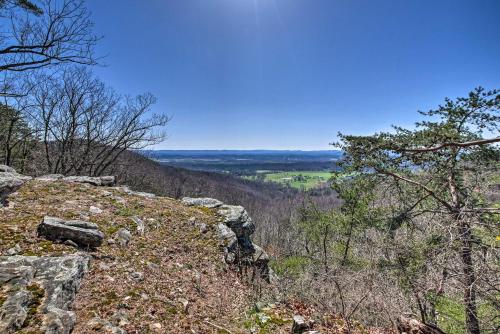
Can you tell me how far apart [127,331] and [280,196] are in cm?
11328

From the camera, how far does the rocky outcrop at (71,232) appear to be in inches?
189

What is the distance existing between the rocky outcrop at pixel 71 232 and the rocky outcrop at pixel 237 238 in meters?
3.35

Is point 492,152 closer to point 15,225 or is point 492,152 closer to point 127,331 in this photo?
point 127,331

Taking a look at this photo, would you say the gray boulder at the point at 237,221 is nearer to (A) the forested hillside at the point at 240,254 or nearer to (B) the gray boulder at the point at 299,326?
(A) the forested hillside at the point at 240,254

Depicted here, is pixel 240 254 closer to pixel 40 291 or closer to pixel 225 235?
pixel 225 235

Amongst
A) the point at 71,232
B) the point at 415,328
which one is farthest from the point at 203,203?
the point at 415,328

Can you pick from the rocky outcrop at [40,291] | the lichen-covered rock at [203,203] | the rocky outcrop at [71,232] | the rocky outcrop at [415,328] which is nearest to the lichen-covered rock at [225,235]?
the lichen-covered rock at [203,203]

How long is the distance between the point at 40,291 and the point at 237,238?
5.76 meters

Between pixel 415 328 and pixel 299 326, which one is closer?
pixel 415 328

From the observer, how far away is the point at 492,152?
6.80 m

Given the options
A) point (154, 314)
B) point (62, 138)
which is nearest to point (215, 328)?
point (154, 314)

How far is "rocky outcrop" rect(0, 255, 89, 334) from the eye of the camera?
2828 millimetres

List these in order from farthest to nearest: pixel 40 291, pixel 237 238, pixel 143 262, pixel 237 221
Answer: pixel 237 221 → pixel 237 238 → pixel 143 262 → pixel 40 291

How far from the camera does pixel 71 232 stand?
16.3ft
